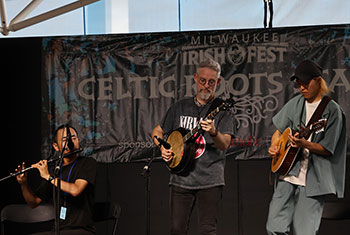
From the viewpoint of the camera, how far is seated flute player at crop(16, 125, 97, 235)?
4.35m

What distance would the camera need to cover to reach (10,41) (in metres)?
6.15

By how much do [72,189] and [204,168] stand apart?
1171 mm

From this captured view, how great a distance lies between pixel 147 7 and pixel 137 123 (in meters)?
1.31

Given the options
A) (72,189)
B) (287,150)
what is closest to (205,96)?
(287,150)

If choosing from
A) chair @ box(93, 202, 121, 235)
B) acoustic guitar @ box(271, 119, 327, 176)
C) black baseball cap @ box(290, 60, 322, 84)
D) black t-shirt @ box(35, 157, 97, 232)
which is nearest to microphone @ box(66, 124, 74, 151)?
black t-shirt @ box(35, 157, 97, 232)

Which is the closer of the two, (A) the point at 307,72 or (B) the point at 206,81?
(A) the point at 307,72

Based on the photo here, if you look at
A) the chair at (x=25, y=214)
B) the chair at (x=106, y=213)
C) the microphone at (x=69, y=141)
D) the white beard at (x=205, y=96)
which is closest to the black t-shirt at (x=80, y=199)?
the microphone at (x=69, y=141)

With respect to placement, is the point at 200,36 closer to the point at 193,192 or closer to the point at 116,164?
the point at 116,164

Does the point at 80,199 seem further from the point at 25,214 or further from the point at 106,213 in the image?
the point at 25,214

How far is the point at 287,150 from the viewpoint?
3975 millimetres

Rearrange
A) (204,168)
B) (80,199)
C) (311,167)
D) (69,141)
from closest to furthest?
1. (311,167)
2. (204,168)
3. (69,141)
4. (80,199)

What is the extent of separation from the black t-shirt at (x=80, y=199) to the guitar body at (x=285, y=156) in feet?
5.20

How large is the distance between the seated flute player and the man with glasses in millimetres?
776

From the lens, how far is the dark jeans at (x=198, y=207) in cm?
392
